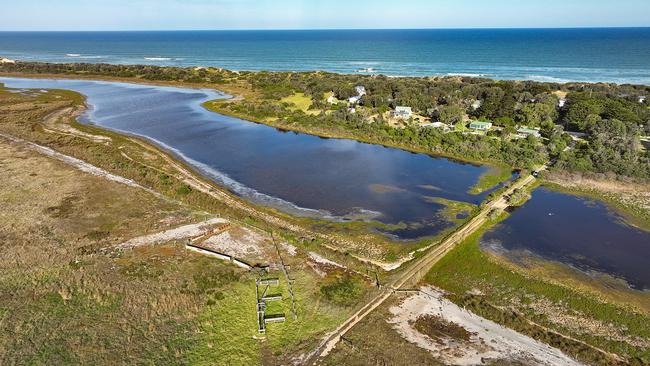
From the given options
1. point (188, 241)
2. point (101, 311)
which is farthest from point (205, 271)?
point (101, 311)

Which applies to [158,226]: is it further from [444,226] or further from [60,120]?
[60,120]

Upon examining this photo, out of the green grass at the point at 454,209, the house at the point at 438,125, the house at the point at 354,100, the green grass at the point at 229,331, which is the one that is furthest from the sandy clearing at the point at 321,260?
the house at the point at 354,100

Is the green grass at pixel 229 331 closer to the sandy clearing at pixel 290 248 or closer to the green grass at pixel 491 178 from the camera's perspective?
the sandy clearing at pixel 290 248

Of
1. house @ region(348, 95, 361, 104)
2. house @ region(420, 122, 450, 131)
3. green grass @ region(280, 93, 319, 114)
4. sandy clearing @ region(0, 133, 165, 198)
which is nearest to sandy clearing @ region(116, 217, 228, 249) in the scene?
sandy clearing @ region(0, 133, 165, 198)

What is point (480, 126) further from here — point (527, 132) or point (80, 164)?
point (80, 164)

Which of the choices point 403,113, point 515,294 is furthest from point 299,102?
point 515,294

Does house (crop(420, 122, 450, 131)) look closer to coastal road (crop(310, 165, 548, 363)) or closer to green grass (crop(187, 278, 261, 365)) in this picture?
coastal road (crop(310, 165, 548, 363))
